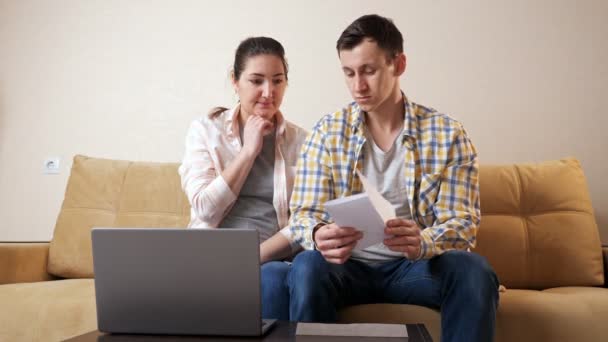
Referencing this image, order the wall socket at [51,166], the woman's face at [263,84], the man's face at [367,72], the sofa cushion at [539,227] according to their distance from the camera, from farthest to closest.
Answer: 1. the wall socket at [51,166]
2. the sofa cushion at [539,227]
3. the woman's face at [263,84]
4. the man's face at [367,72]

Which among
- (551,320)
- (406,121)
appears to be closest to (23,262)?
(406,121)

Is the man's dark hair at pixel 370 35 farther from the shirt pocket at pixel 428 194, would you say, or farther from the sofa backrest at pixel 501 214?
the sofa backrest at pixel 501 214

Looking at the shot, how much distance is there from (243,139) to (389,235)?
78 cm

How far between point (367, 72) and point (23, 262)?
1470 millimetres

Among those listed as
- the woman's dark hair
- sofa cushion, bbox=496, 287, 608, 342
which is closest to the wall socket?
the woman's dark hair

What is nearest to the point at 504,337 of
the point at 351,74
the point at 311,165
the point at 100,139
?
the point at 311,165

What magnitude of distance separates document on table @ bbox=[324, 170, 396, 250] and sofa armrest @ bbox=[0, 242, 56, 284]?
4.77 ft

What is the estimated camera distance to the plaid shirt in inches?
68.3

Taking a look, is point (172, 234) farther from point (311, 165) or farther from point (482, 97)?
point (482, 97)

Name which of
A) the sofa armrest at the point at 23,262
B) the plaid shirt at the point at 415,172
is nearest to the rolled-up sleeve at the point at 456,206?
the plaid shirt at the point at 415,172

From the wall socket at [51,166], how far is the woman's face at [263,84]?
1.41m

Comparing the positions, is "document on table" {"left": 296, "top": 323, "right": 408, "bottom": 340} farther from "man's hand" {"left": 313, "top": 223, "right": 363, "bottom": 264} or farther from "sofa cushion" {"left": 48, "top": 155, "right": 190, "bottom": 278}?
"sofa cushion" {"left": 48, "top": 155, "right": 190, "bottom": 278}

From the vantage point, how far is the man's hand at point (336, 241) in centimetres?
147

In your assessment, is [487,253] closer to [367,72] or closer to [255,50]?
[367,72]
